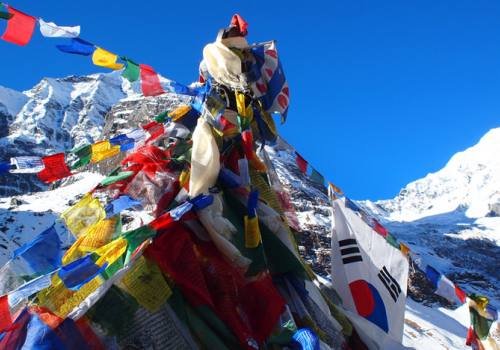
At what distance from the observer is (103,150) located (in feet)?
14.9

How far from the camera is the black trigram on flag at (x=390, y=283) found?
477 centimetres

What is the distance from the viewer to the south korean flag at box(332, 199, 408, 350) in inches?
182

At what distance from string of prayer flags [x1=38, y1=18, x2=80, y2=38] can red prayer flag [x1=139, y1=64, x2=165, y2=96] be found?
62 cm

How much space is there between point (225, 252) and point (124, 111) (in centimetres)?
14720

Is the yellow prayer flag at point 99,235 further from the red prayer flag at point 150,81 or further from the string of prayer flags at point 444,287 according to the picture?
the string of prayer flags at point 444,287

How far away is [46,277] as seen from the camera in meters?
3.07

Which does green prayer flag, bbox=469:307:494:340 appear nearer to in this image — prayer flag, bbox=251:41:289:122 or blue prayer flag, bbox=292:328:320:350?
blue prayer flag, bbox=292:328:320:350

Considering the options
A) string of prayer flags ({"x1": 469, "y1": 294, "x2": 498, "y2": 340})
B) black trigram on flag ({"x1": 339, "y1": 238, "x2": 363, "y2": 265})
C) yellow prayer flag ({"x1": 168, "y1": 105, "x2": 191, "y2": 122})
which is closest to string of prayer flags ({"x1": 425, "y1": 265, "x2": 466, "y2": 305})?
string of prayer flags ({"x1": 469, "y1": 294, "x2": 498, "y2": 340})

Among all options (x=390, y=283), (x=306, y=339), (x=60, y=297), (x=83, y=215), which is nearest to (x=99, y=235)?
(x=83, y=215)

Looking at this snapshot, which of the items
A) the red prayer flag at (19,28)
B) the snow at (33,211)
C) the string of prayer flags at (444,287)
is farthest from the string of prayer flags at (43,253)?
the snow at (33,211)

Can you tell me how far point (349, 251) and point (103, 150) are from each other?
6.95 ft

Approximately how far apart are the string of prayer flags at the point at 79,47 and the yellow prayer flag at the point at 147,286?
1813 millimetres

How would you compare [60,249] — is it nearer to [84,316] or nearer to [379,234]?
[84,316]

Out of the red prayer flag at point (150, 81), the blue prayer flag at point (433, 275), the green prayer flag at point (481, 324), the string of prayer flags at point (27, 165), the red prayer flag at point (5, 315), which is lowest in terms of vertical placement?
the red prayer flag at point (5, 315)
